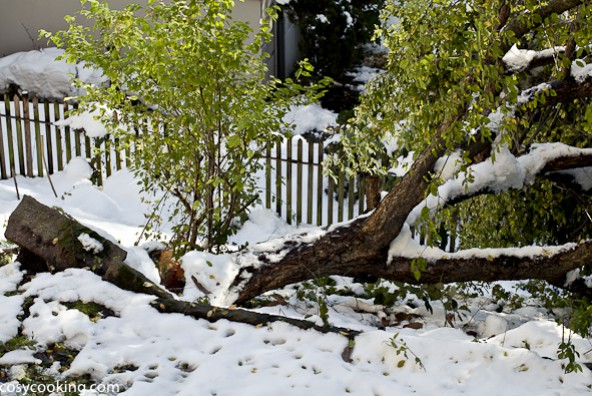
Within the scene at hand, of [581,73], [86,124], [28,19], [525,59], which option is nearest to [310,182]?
[86,124]

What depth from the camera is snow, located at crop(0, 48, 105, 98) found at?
13875mm

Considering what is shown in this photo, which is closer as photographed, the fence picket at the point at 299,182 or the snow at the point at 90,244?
the snow at the point at 90,244

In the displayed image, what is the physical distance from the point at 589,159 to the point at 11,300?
409 cm

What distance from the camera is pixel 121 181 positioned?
10.1 meters

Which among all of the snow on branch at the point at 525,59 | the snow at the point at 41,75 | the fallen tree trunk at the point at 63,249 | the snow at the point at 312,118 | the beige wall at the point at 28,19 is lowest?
the fallen tree trunk at the point at 63,249

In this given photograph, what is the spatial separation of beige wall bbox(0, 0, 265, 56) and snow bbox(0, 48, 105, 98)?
0.76 m

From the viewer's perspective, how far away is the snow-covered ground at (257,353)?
375 cm

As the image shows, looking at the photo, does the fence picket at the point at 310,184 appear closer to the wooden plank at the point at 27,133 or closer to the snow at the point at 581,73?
the wooden plank at the point at 27,133

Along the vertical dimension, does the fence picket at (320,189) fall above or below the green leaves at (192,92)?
below

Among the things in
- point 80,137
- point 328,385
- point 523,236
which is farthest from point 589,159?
point 80,137

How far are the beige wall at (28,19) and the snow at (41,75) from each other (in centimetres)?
76

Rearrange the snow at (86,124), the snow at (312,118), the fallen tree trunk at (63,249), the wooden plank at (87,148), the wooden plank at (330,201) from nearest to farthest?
the fallen tree trunk at (63,249), the wooden plank at (330,201), the snow at (86,124), the wooden plank at (87,148), the snow at (312,118)

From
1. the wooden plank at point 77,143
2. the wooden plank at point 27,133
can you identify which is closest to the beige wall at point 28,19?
the wooden plank at point 27,133

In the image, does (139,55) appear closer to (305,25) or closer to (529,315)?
(529,315)
